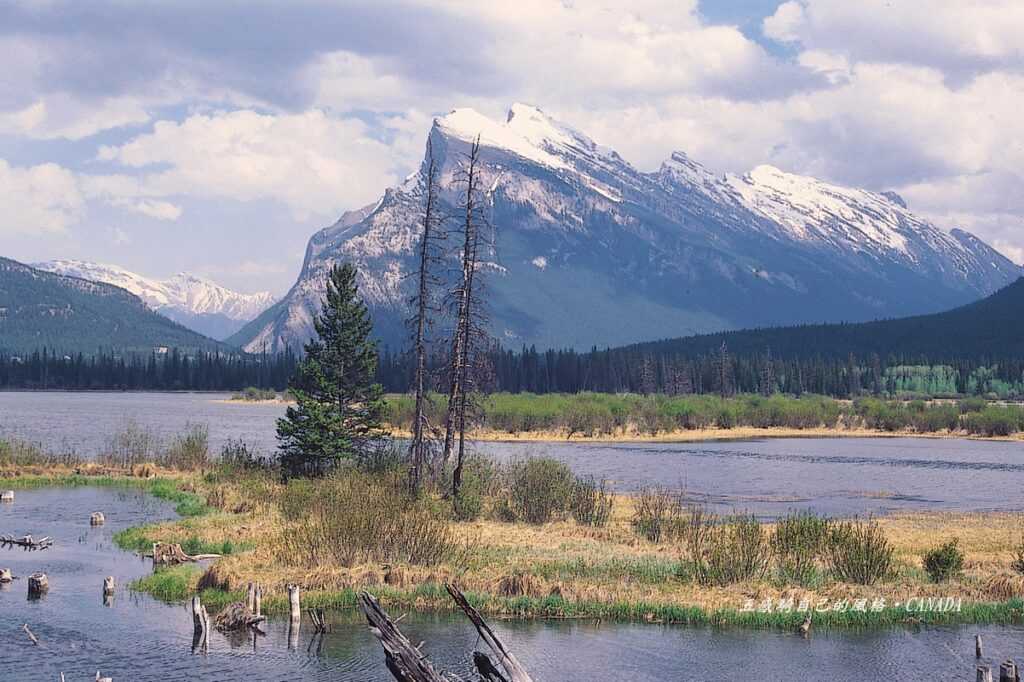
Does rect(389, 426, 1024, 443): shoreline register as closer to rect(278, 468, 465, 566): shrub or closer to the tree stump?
rect(278, 468, 465, 566): shrub

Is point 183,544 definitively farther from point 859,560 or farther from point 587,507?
point 859,560

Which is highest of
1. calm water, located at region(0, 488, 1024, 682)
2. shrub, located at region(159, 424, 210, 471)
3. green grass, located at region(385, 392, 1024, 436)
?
green grass, located at region(385, 392, 1024, 436)

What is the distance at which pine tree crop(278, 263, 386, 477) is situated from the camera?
5369 centimetres

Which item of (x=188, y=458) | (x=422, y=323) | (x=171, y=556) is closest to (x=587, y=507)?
(x=422, y=323)

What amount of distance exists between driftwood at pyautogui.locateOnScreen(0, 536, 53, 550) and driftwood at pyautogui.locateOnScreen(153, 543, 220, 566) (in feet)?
19.0

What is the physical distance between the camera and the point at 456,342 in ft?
161

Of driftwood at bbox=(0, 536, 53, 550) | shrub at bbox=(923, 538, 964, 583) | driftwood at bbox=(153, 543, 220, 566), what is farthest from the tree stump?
shrub at bbox=(923, 538, 964, 583)

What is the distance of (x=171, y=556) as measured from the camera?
3709 cm

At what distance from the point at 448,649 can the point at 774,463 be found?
70.1m

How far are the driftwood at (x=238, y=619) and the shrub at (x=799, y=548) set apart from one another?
1552 centimetres

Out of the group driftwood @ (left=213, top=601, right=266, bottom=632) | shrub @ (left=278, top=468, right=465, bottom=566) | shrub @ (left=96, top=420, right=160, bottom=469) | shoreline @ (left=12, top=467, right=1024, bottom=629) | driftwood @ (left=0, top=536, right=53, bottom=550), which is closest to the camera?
driftwood @ (left=213, top=601, right=266, bottom=632)

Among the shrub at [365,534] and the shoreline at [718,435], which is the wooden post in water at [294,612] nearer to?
the shrub at [365,534]

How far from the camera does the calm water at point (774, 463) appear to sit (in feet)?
213

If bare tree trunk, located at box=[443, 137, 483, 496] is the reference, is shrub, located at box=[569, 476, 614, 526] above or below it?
below
